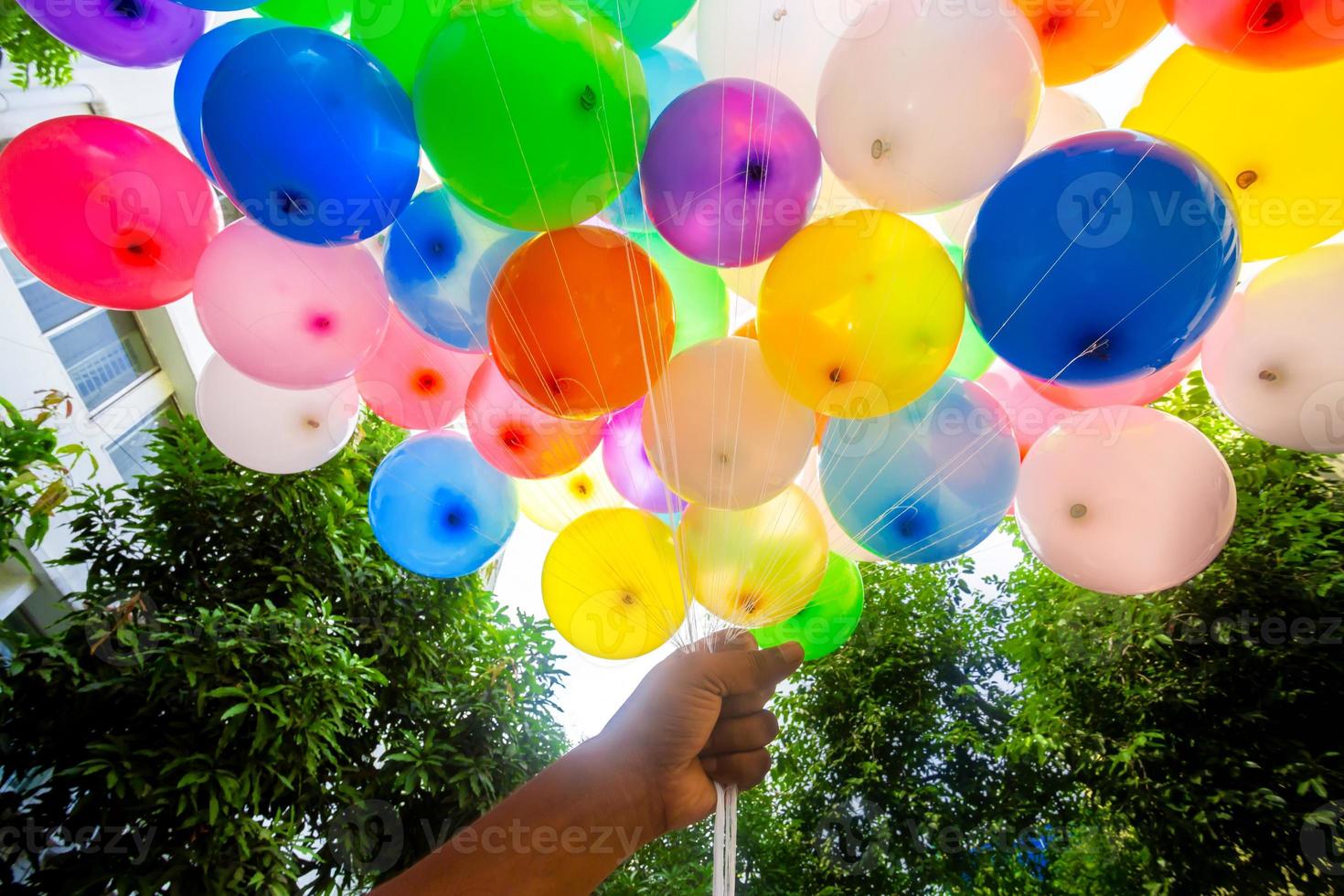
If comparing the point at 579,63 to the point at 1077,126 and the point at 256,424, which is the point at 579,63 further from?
the point at 256,424

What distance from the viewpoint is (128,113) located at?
4.76m

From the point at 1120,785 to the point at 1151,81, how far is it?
2339mm

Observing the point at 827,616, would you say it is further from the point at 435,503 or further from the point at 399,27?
the point at 399,27

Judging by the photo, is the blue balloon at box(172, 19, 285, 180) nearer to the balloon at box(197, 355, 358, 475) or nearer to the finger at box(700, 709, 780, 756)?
the balloon at box(197, 355, 358, 475)

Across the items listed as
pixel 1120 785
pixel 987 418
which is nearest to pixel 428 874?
pixel 987 418

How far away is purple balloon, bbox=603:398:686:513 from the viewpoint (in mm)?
1926

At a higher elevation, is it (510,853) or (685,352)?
(685,352)

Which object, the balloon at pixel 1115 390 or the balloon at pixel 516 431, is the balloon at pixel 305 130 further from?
the balloon at pixel 1115 390

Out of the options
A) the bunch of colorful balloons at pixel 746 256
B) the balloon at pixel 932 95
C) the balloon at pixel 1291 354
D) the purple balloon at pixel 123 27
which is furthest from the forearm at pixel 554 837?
the purple balloon at pixel 123 27

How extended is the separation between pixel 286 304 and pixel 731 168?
113 centimetres

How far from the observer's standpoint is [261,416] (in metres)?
1.99

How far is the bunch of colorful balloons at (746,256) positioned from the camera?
1.26 meters

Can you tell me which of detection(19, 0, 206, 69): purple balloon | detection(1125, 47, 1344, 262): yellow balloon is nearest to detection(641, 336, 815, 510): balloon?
detection(1125, 47, 1344, 262): yellow balloon

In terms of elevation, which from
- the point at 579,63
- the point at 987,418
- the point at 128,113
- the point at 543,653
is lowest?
the point at 987,418
